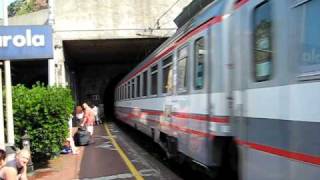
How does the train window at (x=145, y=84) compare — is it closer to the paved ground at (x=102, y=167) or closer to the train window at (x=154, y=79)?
the train window at (x=154, y=79)

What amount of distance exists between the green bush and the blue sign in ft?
5.64

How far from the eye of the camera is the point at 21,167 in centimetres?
823

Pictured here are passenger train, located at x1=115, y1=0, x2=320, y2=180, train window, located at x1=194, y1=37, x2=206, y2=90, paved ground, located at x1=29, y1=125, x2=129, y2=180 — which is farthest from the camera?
paved ground, located at x1=29, y1=125, x2=129, y2=180

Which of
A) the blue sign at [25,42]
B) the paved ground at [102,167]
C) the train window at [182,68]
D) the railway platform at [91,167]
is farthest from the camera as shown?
the railway platform at [91,167]

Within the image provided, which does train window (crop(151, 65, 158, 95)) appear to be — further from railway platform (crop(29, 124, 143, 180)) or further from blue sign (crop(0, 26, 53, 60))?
blue sign (crop(0, 26, 53, 60))

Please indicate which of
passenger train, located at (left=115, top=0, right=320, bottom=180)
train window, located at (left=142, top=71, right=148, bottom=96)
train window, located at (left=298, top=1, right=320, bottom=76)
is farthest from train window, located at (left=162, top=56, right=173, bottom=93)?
train window, located at (left=298, top=1, right=320, bottom=76)

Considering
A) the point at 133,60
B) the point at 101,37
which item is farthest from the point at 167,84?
the point at 133,60

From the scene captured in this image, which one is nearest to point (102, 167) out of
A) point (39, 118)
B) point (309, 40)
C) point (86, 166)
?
point (86, 166)

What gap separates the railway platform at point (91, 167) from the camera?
13438 millimetres

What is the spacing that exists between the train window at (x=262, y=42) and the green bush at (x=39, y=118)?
28.9ft

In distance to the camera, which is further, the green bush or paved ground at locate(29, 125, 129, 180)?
the green bush

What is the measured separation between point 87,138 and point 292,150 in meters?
16.4

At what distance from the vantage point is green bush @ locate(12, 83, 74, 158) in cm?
1433

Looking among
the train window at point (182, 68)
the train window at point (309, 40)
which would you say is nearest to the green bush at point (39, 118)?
the train window at point (182, 68)
